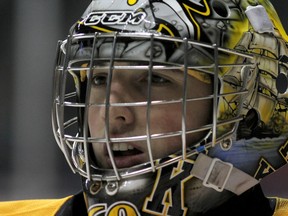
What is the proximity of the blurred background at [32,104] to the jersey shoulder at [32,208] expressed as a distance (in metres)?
1.61

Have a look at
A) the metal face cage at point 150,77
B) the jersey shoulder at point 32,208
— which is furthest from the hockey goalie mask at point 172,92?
the jersey shoulder at point 32,208

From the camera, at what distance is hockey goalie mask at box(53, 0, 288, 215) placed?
1.33 meters

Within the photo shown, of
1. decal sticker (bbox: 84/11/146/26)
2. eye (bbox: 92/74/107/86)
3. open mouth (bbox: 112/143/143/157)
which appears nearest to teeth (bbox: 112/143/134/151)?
open mouth (bbox: 112/143/143/157)

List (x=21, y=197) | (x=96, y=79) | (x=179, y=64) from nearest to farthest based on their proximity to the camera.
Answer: (x=179, y=64), (x=96, y=79), (x=21, y=197)

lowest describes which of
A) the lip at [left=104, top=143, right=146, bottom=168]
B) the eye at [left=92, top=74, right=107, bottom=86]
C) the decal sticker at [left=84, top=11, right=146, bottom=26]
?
the lip at [left=104, top=143, right=146, bottom=168]

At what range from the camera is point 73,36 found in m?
1.41

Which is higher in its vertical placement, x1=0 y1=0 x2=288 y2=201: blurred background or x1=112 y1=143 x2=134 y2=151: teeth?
x1=112 y1=143 x2=134 y2=151: teeth

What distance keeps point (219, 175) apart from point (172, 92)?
18cm

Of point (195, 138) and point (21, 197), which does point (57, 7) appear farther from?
point (195, 138)

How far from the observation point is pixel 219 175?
1387mm

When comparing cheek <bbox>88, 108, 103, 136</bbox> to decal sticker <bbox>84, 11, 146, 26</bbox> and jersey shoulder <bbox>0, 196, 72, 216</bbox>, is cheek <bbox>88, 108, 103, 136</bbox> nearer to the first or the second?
decal sticker <bbox>84, 11, 146, 26</bbox>

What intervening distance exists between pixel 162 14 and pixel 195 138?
0.23 meters

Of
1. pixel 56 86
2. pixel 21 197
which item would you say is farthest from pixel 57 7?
pixel 56 86

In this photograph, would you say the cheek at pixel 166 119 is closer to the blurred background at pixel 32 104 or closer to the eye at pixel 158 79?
the eye at pixel 158 79
